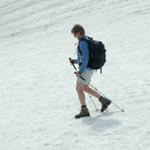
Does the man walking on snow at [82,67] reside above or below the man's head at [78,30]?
below

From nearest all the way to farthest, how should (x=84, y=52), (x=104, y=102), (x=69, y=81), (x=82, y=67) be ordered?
1. (x=84, y=52)
2. (x=82, y=67)
3. (x=104, y=102)
4. (x=69, y=81)

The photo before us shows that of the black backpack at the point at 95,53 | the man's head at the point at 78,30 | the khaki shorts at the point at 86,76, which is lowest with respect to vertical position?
the khaki shorts at the point at 86,76

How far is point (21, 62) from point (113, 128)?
33.6ft

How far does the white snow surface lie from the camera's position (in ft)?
34.3

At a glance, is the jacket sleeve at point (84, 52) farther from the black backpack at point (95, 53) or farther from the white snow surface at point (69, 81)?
the white snow surface at point (69, 81)

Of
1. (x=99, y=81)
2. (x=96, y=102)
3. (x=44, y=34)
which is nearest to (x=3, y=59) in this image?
(x=44, y=34)

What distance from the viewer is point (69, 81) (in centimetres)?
1545

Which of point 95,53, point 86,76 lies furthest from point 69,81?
point 95,53

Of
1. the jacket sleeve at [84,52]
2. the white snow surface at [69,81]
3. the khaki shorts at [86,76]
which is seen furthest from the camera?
the khaki shorts at [86,76]

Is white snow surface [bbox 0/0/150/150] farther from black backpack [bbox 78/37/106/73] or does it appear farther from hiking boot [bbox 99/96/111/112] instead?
black backpack [bbox 78/37/106/73]

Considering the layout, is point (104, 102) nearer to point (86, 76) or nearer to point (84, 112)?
point (84, 112)

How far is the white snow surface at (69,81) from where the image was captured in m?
10.5

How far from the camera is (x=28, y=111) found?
1307cm

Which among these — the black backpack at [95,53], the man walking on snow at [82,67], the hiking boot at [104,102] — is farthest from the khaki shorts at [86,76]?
the hiking boot at [104,102]
